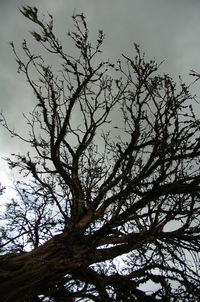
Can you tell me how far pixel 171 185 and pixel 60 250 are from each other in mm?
2139

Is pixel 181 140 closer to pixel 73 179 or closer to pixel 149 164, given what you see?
pixel 149 164

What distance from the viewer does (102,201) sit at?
5.98 m

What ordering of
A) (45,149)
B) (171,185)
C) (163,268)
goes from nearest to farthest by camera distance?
(171,185), (163,268), (45,149)

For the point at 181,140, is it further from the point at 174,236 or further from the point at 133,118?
the point at 174,236

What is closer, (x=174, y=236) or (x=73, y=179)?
(x=174, y=236)

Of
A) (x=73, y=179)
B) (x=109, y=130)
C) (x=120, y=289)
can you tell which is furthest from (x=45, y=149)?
(x=120, y=289)

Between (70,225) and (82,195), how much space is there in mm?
1006

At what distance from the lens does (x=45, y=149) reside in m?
6.78

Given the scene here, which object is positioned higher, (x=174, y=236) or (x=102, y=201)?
(x=102, y=201)

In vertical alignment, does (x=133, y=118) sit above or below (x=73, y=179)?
above

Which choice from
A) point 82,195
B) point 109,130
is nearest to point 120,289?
point 82,195

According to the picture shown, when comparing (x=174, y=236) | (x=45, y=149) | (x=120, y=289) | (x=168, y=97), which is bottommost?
(x=120, y=289)

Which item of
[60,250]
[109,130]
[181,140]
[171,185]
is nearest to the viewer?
[60,250]

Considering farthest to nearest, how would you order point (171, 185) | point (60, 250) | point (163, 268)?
point (163, 268) < point (171, 185) < point (60, 250)
